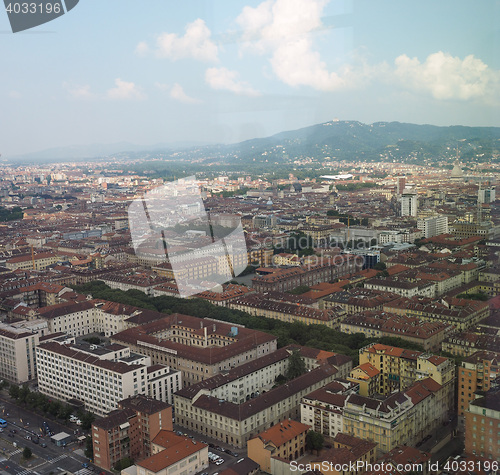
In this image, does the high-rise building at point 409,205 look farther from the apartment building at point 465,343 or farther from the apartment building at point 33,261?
the apartment building at point 465,343

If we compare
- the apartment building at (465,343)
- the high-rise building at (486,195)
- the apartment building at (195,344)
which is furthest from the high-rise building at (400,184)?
the apartment building at (195,344)

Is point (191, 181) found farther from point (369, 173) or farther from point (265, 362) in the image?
point (369, 173)

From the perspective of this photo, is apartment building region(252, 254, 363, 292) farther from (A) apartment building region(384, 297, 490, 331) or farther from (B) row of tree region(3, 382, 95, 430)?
(B) row of tree region(3, 382, 95, 430)

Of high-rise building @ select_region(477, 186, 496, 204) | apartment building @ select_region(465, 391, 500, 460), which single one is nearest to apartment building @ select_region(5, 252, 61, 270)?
high-rise building @ select_region(477, 186, 496, 204)

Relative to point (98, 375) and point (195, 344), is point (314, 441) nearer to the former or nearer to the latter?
point (98, 375)

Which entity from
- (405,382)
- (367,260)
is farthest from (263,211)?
(405,382)

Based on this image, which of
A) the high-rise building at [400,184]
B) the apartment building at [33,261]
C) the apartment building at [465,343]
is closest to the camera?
the apartment building at [465,343]

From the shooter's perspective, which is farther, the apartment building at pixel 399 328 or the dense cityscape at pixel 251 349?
the apartment building at pixel 399 328
